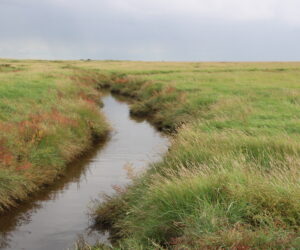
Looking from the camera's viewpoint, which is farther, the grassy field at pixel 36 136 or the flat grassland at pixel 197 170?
the grassy field at pixel 36 136

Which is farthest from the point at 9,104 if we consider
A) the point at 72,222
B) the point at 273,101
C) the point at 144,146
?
the point at 273,101

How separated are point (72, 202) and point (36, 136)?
3.42 meters

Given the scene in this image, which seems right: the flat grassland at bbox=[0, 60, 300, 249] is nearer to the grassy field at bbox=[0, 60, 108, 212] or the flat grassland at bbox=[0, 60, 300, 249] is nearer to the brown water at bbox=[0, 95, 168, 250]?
the grassy field at bbox=[0, 60, 108, 212]

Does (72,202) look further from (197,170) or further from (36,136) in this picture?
(197,170)

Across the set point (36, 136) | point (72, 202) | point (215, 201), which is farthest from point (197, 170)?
point (36, 136)

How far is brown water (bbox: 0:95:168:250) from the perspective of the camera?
25.4 feet

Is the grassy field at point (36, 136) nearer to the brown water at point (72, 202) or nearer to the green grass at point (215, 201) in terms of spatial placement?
the brown water at point (72, 202)

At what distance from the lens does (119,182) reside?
1109 cm

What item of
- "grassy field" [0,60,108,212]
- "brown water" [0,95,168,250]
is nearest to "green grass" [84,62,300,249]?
"brown water" [0,95,168,250]

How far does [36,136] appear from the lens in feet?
40.6

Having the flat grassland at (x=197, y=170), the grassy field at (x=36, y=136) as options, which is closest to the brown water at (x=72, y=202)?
the grassy field at (x=36, y=136)

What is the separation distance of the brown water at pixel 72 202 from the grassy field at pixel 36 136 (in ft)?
1.20

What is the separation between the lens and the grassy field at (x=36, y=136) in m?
9.73

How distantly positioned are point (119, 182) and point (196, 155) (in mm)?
3061
